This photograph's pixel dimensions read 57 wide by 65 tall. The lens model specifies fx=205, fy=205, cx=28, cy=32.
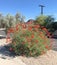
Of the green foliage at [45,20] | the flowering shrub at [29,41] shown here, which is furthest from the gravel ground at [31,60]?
the green foliage at [45,20]

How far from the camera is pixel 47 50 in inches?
571

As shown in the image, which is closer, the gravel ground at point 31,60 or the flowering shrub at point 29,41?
the gravel ground at point 31,60

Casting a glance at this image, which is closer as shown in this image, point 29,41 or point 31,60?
point 31,60

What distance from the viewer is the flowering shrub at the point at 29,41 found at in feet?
43.4

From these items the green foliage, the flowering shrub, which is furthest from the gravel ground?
the green foliage

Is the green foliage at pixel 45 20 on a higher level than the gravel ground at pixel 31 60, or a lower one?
higher

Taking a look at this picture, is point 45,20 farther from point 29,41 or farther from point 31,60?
point 31,60

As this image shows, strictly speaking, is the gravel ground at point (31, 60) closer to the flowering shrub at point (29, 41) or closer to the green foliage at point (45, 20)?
the flowering shrub at point (29, 41)

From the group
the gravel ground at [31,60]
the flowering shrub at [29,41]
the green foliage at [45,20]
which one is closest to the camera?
the gravel ground at [31,60]

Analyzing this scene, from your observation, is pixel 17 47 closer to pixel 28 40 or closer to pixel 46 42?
pixel 28 40

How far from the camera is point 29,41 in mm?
13266

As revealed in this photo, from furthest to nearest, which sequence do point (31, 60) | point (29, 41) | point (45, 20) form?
point (45, 20)
point (29, 41)
point (31, 60)

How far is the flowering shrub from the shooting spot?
13.2m

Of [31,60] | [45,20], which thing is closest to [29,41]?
[31,60]
